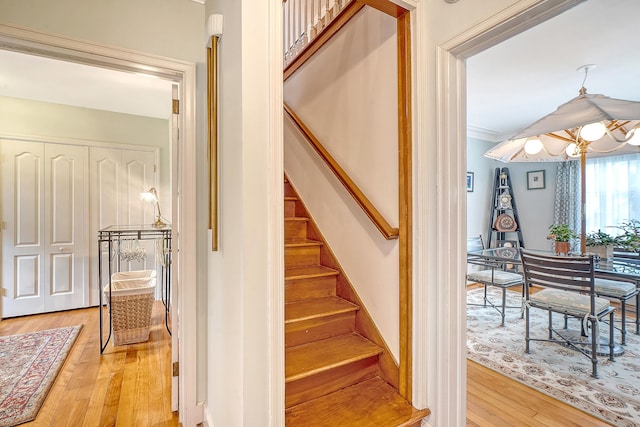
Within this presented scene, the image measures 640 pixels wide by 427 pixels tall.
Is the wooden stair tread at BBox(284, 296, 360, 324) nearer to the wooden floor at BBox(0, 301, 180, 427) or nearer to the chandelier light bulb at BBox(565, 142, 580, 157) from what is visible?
the wooden floor at BBox(0, 301, 180, 427)

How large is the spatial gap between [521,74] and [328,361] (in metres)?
3.35

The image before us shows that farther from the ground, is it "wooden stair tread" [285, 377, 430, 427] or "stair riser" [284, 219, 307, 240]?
"stair riser" [284, 219, 307, 240]

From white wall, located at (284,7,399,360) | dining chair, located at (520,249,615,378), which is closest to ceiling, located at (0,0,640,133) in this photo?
white wall, located at (284,7,399,360)

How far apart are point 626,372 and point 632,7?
2588 mm

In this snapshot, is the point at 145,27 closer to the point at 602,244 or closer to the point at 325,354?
the point at 325,354

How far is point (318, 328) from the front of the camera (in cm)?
184

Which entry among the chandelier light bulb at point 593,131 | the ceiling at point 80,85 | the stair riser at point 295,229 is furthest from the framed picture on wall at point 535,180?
the ceiling at point 80,85

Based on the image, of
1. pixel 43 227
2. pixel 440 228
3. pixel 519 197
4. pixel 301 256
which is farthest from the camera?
pixel 519 197

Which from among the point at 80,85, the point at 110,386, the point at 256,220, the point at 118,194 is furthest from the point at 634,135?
the point at 118,194

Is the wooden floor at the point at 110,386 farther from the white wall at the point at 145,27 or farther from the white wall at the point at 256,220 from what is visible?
the white wall at the point at 256,220

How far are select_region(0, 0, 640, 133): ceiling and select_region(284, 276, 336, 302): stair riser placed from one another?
2147mm

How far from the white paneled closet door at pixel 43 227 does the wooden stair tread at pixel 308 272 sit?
125 inches

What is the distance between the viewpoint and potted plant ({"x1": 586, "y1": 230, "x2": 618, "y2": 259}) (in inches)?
106

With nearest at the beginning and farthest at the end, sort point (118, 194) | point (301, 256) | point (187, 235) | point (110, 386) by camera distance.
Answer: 1. point (187, 235)
2. point (110, 386)
3. point (301, 256)
4. point (118, 194)
